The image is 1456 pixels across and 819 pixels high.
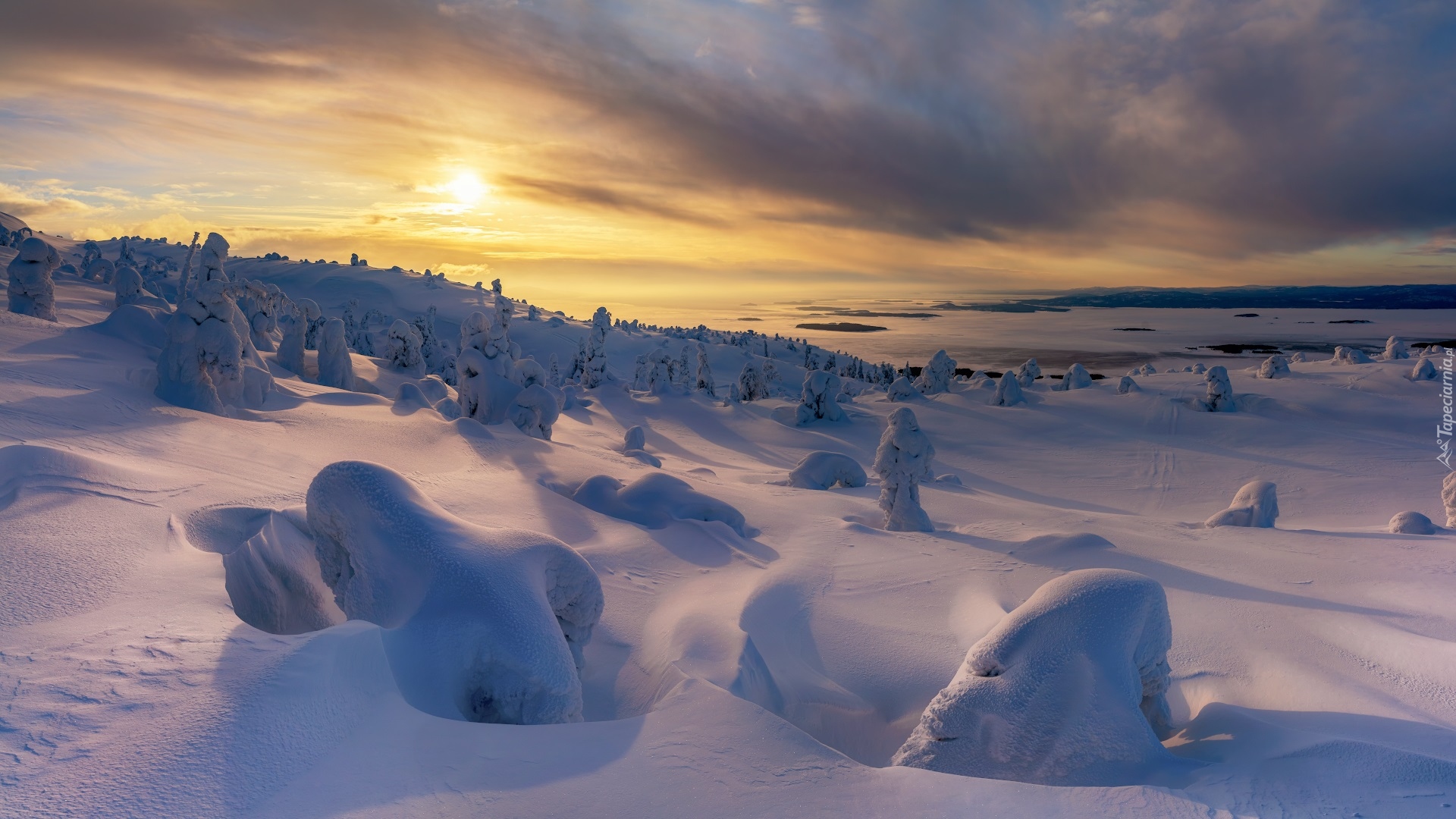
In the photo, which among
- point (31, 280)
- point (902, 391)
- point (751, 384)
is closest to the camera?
point (31, 280)

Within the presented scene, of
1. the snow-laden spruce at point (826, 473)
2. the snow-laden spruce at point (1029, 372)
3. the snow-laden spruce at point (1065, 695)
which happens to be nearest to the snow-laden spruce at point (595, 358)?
the snow-laden spruce at point (1029, 372)

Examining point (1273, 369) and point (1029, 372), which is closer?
point (1273, 369)

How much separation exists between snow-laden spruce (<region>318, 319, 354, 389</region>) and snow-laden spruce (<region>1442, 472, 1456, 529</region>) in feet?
94.4

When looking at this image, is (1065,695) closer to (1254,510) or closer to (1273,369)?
(1254,510)

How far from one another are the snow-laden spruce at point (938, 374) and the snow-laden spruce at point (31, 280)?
3361 centimetres

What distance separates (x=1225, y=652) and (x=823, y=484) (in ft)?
35.7

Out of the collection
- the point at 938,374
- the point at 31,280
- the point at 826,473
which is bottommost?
the point at 826,473

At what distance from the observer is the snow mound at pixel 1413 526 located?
11.7m

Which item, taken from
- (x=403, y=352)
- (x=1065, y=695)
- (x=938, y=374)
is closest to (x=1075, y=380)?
(x=938, y=374)

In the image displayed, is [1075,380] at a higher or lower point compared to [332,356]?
lower

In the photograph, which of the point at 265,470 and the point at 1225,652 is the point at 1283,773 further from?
the point at 265,470

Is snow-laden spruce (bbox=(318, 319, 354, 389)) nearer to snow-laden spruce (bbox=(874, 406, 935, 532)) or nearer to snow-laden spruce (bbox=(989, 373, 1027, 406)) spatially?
snow-laden spruce (bbox=(874, 406, 935, 532))

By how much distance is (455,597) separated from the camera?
4.40 m

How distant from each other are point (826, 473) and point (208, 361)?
1334 cm
